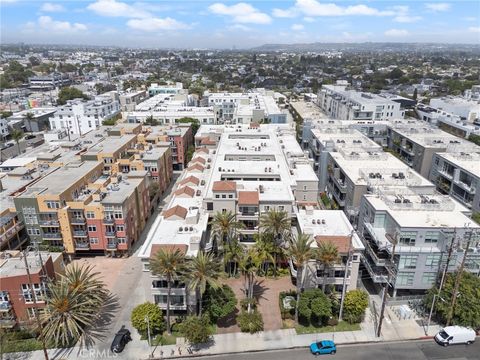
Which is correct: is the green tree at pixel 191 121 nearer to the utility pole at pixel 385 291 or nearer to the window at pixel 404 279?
the utility pole at pixel 385 291

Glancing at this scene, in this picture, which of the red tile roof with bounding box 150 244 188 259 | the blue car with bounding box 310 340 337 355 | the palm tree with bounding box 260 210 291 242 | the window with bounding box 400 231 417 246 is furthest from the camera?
the palm tree with bounding box 260 210 291 242

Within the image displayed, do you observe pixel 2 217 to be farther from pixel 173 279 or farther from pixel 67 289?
pixel 173 279

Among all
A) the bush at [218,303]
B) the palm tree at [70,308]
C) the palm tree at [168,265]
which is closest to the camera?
the palm tree at [168,265]

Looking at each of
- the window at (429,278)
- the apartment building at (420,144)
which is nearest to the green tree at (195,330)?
the window at (429,278)

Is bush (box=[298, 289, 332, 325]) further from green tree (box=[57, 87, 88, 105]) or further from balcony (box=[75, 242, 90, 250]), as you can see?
green tree (box=[57, 87, 88, 105])

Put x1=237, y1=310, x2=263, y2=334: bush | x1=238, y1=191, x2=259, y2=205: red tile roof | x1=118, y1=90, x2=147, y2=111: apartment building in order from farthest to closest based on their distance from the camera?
1. x1=118, y1=90, x2=147, y2=111: apartment building
2. x1=238, y1=191, x2=259, y2=205: red tile roof
3. x1=237, y1=310, x2=263, y2=334: bush

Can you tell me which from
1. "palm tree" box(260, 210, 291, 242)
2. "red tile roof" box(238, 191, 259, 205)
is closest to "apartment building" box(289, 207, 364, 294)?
"palm tree" box(260, 210, 291, 242)

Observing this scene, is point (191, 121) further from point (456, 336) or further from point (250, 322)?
point (456, 336)

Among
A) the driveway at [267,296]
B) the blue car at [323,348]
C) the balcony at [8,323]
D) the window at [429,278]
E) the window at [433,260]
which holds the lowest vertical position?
the driveway at [267,296]
